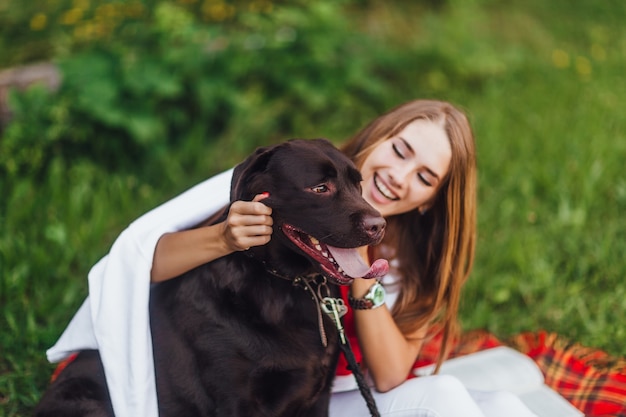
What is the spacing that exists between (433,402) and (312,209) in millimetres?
813

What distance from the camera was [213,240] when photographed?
210cm

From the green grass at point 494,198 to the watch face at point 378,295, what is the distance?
121 cm

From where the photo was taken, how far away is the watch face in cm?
246

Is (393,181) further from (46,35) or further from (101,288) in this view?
(46,35)

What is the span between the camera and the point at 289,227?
203cm

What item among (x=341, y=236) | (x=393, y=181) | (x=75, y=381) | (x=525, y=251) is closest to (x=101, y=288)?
(x=75, y=381)

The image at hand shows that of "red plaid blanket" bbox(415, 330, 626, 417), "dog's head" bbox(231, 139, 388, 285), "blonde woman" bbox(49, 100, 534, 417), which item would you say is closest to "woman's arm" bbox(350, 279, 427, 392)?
"blonde woman" bbox(49, 100, 534, 417)

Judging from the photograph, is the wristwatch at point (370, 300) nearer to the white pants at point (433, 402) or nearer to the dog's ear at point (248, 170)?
the white pants at point (433, 402)

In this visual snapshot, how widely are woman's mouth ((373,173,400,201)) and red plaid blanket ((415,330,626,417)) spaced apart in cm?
89

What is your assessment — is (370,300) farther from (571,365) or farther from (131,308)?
(571,365)

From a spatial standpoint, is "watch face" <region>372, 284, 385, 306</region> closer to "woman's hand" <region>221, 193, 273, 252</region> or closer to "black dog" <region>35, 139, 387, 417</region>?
"black dog" <region>35, 139, 387, 417</region>

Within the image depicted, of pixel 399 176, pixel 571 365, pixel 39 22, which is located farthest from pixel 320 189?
pixel 39 22

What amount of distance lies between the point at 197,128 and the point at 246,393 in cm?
263

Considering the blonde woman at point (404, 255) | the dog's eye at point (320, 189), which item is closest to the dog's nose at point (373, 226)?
the dog's eye at point (320, 189)
